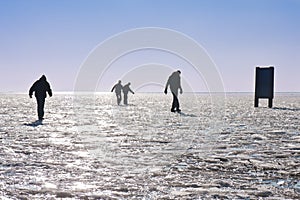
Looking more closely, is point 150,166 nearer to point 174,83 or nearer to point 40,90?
point 40,90

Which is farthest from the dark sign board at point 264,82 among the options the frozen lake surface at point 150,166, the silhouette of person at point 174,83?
the frozen lake surface at point 150,166

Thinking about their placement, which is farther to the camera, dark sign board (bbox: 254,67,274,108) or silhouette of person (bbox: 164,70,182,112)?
dark sign board (bbox: 254,67,274,108)

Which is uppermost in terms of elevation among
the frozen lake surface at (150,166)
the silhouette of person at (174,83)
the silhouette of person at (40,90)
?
the silhouette of person at (174,83)

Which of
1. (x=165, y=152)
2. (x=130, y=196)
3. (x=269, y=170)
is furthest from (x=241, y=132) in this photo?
(x=130, y=196)

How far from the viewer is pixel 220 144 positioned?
9703 millimetres

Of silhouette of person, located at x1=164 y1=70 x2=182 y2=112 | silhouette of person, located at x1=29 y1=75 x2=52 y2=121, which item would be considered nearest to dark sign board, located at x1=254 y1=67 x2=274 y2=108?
silhouette of person, located at x1=164 y1=70 x2=182 y2=112

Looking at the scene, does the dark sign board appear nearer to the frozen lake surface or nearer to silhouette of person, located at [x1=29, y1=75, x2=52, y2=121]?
silhouette of person, located at [x1=29, y1=75, x2=52, y2=121]

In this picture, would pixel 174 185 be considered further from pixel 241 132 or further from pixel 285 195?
pixel 241 132

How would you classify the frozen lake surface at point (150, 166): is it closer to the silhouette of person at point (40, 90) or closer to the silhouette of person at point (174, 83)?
the silhouette of person at point (40, 90)

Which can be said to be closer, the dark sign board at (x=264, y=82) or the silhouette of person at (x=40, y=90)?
the silhouette of person at (x=40, y=90)

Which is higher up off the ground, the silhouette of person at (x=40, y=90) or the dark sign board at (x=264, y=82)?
the dark sign board at (x=264, y=82)

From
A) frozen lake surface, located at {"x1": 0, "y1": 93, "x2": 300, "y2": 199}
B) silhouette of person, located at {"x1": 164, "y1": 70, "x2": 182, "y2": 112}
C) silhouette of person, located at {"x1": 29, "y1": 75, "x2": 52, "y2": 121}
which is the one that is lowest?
frozen lake surface, located at {"x1": 0, "y1": 93, "x2": 300, "y2": 199}

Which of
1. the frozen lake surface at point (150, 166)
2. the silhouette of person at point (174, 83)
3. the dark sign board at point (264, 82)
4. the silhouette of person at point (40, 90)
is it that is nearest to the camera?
the frozen lake surface at point (150, 166)

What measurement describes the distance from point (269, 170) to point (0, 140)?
6.01 metres
